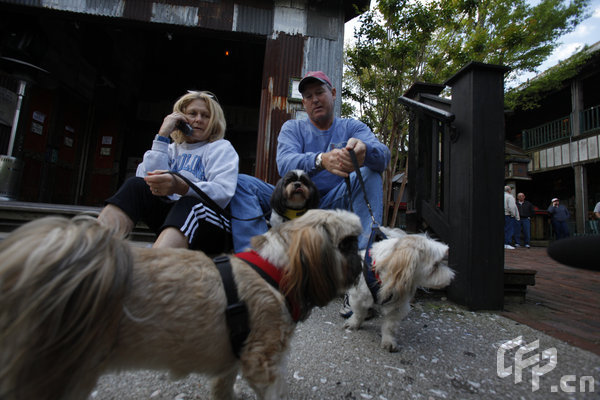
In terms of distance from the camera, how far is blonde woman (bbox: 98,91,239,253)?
1.80 m

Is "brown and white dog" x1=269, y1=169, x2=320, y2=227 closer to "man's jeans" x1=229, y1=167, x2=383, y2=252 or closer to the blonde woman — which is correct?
"man's jeans" x1=229, y1=167, x2=383, y2=252

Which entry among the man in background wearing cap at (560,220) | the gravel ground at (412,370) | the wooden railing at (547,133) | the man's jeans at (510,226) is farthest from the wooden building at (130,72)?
the wooden railing at (547,133)

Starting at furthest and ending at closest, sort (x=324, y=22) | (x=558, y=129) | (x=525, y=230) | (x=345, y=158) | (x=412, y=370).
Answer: (x=558, y=129), (x=525, y=230), (x=324, y=22), (x=345, y=158), (x=412, y=370)

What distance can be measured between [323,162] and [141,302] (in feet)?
5.92

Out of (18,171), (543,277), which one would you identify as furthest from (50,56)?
(543,277)

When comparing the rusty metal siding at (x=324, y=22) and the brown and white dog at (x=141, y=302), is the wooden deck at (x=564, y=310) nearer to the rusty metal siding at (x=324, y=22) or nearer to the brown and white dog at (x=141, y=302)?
the brown and white dog at (x=141, y=302)

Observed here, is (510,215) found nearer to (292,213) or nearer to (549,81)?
(549,81)

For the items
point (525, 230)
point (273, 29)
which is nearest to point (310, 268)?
point (273, 29)

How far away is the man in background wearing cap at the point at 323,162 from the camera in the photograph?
2277mm

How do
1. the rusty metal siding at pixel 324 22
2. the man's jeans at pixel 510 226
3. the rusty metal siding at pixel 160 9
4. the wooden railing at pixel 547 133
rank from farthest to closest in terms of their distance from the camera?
1. the wooden railing at pixel 547 133
2. the man's jeans at pixel 510 226
3. the rusty metal siding at pixel 324 22
4. the rusty metal siding at pixel 160 9

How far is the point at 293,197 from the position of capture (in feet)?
7.88

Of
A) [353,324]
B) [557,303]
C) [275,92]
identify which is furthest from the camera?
[275,92]

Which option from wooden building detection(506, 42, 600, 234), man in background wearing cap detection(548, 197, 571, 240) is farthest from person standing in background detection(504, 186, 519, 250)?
wooden building detection(506, 42, 600, 234)

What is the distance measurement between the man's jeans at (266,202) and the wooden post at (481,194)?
0.83m
